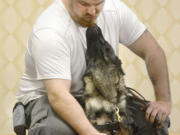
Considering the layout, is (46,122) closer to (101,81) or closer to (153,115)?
(101,81)

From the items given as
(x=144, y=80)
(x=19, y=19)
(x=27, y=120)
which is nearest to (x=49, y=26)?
(x=27, y=120)

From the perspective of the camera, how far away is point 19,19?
241cm

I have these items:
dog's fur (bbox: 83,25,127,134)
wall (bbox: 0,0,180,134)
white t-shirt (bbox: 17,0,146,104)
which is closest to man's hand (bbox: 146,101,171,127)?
dog's fur (bbox: 83,25,127,134)

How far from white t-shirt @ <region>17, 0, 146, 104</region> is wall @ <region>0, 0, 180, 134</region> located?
82 cm

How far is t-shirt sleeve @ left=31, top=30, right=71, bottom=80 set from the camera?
1.39 meters

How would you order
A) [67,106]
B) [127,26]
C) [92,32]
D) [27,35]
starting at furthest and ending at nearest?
1. [27,35]
2. [127,26]
3. [92,32]
4. [67,106]

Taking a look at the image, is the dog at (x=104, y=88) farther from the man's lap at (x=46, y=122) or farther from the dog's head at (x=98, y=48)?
the man's lap at (x=46, y=122)

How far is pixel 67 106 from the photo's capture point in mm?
1357

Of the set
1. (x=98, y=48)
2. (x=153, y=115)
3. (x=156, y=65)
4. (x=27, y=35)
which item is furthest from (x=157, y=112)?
(x=27, y=35)

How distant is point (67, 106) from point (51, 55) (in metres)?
0.18

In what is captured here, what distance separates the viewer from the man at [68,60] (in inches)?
53.9

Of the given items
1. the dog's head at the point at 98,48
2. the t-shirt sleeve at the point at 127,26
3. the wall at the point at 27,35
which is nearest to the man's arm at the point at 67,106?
the dog's head at the point at 98,48

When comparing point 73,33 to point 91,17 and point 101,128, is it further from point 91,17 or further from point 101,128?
point 101,128

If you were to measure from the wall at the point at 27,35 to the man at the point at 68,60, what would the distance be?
0.81m
